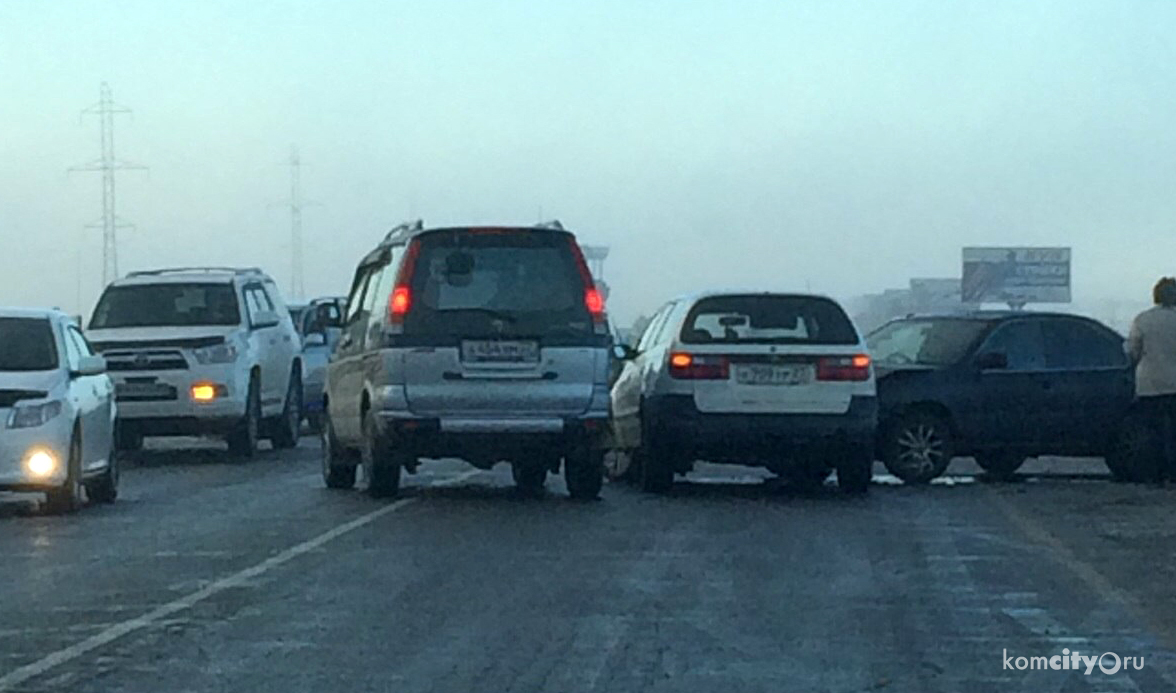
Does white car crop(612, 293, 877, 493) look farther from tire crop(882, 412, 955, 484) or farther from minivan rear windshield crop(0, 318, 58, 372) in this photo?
minivan rear windshield crop(0, 318, 58, 372)

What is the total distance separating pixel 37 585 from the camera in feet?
41.1

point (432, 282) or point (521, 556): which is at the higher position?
point (432, 282)

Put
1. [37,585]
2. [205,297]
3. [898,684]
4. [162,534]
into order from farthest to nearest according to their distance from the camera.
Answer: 1. [205,297]
2. [162,534]
3. [37,585]
4. [898,684]

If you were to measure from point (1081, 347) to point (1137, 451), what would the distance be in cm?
108

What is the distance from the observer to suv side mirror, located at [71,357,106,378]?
18.0m

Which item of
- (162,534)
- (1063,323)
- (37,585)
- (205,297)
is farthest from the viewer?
(205,297)

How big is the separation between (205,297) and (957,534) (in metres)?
12.9

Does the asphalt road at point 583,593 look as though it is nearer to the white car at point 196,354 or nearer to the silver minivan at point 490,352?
the silver minivan at point 490,352

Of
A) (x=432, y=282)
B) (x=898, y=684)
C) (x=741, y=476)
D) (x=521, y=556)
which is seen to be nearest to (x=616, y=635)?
(x=898, y=684)

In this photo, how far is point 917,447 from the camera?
70.0 ft

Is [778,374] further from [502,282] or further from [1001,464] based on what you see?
[1001,464]

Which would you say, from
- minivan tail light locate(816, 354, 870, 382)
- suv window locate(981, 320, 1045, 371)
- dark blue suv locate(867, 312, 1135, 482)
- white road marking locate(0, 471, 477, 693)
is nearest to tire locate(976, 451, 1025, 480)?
dark blue suv locate(867, 312, 1135, 482)

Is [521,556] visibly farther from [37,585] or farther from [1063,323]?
[1063,323]

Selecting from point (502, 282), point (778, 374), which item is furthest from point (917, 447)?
point (502, 282)
